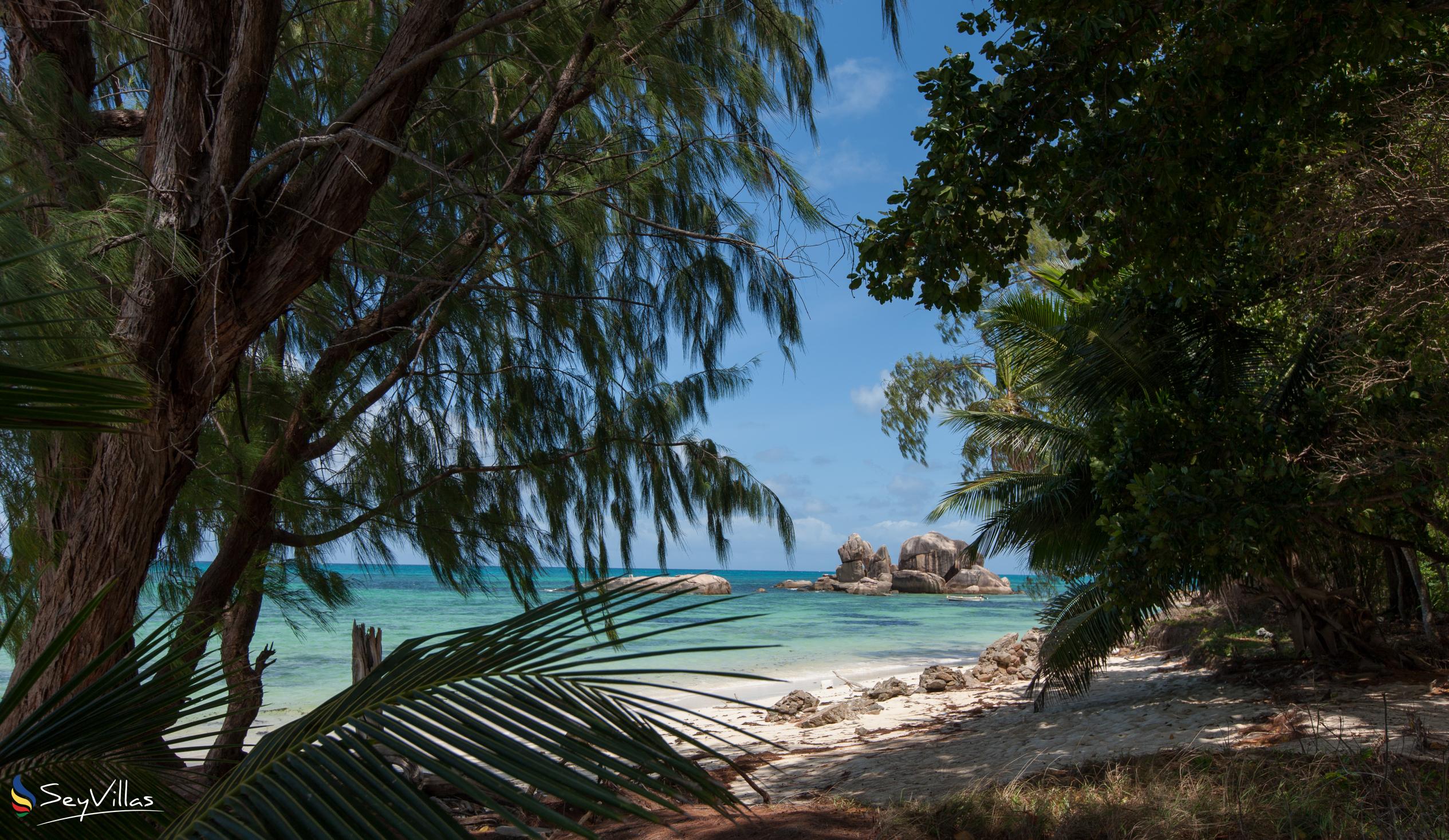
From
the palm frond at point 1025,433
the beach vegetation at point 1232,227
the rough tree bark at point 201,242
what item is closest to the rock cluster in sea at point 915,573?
the palm frond at point 1025,433

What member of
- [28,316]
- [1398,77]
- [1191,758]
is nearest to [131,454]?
[28,316]

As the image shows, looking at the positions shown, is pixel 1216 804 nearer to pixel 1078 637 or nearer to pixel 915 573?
pixel 1078 637

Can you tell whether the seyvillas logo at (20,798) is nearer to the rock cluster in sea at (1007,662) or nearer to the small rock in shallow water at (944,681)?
the small rock in shallow water at (944,681)

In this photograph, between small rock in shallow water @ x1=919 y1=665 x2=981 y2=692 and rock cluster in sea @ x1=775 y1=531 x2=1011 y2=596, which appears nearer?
small rock in shallow water @ x1=919 y1=665 x2=981 y2=692

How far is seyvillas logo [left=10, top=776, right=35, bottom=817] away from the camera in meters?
1.33

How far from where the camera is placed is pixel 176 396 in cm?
305

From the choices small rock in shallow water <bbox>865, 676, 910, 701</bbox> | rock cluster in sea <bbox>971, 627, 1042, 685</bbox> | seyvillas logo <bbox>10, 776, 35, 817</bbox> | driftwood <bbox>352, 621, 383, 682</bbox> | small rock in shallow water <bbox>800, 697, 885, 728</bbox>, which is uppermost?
seyvillas logo <bbox>10, 776, 35, 817</bbox>

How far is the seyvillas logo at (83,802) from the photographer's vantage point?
134 cm

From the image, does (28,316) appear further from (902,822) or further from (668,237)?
(902,822)

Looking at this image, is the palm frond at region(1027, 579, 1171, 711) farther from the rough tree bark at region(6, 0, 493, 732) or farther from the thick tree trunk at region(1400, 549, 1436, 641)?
the rough tree bark at region(6, 0, 493, 732)

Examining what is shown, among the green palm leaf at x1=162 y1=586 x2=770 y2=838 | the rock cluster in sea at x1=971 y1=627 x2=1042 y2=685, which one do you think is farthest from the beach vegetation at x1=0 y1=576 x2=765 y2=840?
the rock cluster in sea at x1=971 y1=627 x2=1042 y2=685

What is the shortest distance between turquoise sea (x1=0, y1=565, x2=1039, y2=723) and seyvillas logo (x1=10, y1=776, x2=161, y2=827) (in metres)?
1.10

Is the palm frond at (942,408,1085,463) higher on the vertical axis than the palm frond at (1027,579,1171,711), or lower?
higher

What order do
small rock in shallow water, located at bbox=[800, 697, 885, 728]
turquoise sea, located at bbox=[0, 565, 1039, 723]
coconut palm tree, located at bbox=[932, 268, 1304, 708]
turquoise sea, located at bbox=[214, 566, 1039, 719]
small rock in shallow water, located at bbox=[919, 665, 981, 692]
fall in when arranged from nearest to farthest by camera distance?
coconut palm tree, located at bbox=[932, 268, 1304, 708] < small rock in shallow water, located at bbox=[800, 697, 885, 728] < turquoise sea, located at bbox=[0, 565, 1039, 723] < small rock in shallow water, located at bbox=[919, 665, 981, 692] < turquoise sea, located at bbox=[214, 566, 1039, 719]
